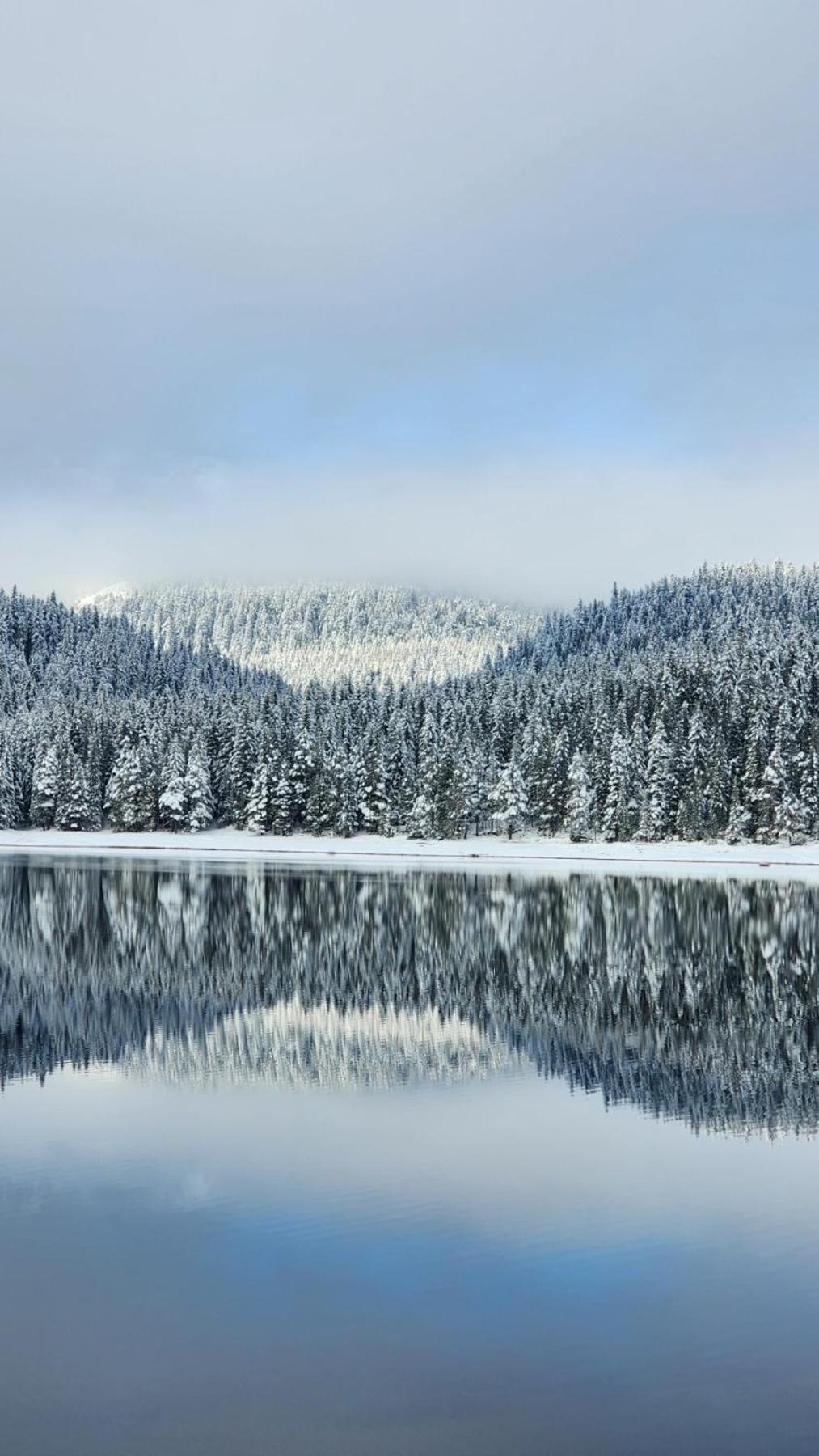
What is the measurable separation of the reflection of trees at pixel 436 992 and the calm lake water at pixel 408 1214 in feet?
0.46

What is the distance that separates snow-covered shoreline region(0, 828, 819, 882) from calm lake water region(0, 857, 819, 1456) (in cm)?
5551

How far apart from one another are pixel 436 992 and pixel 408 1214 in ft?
52.4

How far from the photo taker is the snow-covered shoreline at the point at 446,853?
297 feet

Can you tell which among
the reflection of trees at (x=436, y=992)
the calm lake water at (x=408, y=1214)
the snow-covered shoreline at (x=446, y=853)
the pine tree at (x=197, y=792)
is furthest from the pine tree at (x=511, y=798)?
the calm lake water at (x=408, y=1214)

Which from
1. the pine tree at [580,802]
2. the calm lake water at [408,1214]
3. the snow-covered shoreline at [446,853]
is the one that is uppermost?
the pine tree at [580,802]

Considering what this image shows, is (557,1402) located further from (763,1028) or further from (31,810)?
(31,810)

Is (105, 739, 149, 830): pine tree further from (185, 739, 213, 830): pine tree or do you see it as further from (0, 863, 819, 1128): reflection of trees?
(0, 863, 819, 1128): reflection of trees

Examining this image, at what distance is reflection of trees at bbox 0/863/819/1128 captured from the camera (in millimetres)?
21594

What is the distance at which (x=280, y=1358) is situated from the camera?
10227mm

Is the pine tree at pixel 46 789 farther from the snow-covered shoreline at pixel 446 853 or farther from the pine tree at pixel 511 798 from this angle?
the pine tree at pixel 511 798

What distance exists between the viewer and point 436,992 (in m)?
30.0

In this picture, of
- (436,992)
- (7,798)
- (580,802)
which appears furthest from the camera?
(7,798)

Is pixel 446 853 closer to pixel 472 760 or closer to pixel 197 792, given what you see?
pixel 472 760

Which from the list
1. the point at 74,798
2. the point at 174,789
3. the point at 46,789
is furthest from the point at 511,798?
the point at 46,789
